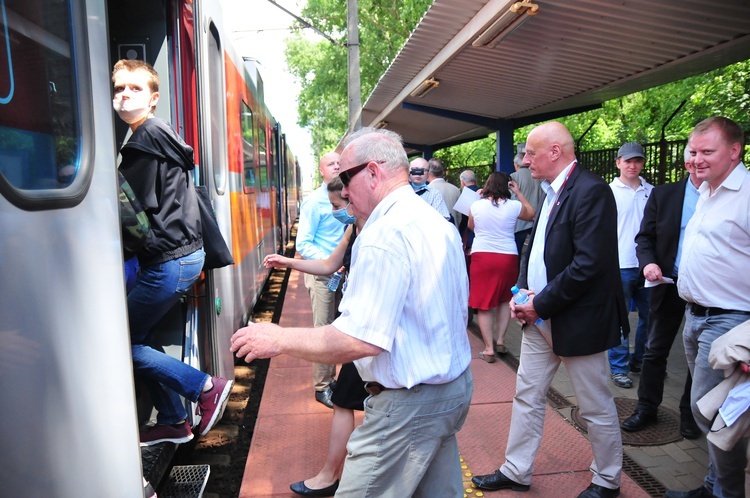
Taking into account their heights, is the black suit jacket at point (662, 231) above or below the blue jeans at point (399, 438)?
above

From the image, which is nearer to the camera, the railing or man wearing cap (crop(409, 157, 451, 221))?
man wearing cap (crop(409, 157, 451, 221))

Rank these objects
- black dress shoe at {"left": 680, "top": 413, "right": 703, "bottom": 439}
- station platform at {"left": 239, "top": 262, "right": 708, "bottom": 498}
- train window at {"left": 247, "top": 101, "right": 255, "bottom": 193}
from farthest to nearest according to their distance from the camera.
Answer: train window at {"left": 247, "top": 101, "right": 255, "bottom": 193} → black dress shoe at {"left": 680, "top": 413, "right": 703, "bottom": 439} → station platform at {"left": 239, "top": 262, "right": 708, "bottom": 498}

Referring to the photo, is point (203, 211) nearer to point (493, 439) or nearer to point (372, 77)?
point (493, 439)

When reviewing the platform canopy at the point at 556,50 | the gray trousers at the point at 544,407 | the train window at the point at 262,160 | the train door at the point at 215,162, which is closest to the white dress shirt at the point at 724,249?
the gray trousers at the point at 544,407

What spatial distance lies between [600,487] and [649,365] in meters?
1.36

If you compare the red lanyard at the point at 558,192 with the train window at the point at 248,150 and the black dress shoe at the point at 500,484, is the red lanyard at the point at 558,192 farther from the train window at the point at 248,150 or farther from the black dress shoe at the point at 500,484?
the train window at the point at 248,150

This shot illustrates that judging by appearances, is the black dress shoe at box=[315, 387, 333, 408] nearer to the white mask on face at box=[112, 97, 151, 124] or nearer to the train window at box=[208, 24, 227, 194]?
the train window at box=[208, 24, 227, 194]

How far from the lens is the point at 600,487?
3301 millimetres

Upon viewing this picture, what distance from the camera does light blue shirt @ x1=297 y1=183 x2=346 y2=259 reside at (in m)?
4.65

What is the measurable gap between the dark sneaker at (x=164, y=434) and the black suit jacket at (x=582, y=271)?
78.8 inches

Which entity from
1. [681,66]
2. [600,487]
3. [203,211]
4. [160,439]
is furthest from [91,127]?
[681,66]

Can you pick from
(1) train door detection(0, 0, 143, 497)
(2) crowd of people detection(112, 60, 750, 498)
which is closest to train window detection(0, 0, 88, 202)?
(1) train door detection(0, 0, 143, 497)

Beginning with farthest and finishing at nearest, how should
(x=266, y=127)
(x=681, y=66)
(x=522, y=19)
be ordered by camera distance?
(x=266, y=127) → (x=681, y=66) → (x=522, y=19)

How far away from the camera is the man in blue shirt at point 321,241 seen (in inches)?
182
